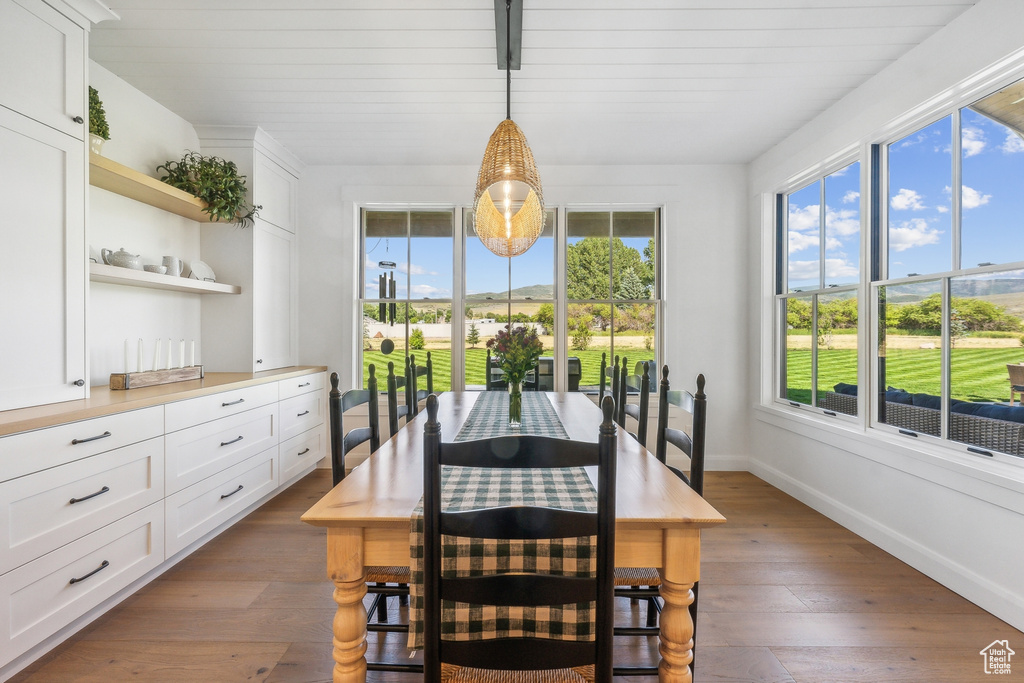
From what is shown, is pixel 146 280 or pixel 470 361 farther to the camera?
pixel 470 361

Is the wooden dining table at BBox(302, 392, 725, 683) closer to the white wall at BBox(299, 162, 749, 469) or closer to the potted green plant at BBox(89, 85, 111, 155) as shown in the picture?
the potted green plant at BBox(89, 85, 111, 155)

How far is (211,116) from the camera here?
129 inches

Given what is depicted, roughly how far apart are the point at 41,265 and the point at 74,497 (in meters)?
0.96

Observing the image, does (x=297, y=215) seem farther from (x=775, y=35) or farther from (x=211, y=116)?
(x=775, y=35)

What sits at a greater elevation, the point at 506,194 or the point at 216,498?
the point at 506,194

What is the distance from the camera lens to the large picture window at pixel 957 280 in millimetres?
2115

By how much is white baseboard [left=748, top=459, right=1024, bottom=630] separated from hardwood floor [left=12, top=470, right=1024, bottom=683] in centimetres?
5

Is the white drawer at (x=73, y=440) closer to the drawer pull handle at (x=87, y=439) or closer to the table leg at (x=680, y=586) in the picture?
the drawer pull handle at (x=87, y=439)

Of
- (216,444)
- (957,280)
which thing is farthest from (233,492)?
(957,280)

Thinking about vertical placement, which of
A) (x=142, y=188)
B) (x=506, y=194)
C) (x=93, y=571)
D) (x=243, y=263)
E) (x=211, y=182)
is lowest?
(x=93, y=571)

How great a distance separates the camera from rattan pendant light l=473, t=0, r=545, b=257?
2.10 m

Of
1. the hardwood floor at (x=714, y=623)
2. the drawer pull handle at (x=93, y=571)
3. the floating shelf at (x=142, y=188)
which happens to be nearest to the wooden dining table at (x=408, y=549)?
the hardwood floor at (x=714, y=623)

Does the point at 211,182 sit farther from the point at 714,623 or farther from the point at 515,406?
the point at 714,623

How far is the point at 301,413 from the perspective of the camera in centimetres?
371
